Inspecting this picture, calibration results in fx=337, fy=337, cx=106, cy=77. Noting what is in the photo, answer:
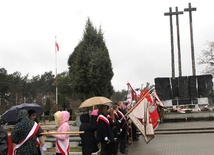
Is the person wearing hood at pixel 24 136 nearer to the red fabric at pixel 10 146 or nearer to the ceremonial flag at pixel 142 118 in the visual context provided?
the red fabric at pixel 10 146

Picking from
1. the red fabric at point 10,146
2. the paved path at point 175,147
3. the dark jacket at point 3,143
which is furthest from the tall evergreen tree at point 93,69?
the dark jacket at point 3,143

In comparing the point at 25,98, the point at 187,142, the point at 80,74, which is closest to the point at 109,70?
A: the point at 80,74

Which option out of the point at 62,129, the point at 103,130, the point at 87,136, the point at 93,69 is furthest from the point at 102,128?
the point at 93,69

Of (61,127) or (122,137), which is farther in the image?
(122,137)

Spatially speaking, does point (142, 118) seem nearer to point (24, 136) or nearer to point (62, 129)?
point (62, 129)

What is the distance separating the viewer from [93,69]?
20625 mm

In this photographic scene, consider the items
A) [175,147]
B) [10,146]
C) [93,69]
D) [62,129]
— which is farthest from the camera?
[93,69]

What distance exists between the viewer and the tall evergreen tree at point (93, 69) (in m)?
20.5

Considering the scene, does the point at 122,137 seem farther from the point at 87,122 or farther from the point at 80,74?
the point at 80,74

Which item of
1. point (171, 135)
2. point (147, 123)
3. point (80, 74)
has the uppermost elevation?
point (80, 74)

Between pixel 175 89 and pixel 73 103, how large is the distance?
148 ft

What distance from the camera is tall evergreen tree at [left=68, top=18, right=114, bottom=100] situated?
20.5 m

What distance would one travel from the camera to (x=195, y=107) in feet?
95.5

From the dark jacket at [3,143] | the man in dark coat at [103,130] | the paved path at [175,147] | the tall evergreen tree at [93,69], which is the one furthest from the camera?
the tall evergreen tree at [93,69]
